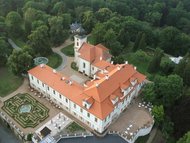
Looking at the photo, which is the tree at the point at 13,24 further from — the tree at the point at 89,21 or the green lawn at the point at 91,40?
the green lawn at the point at 91,40

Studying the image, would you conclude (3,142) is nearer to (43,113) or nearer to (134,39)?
(43,113)

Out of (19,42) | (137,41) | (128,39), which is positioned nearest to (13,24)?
(19,42)

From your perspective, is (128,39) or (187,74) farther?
(128,39)

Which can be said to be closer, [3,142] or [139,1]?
[3,142]

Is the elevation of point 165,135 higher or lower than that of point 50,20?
lower

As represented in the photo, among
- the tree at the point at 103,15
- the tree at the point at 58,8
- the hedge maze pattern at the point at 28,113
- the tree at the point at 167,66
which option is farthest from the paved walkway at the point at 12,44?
the tree at the point at 167,66

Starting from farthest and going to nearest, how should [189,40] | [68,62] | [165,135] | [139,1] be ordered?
[139,1] → [189,40] → [68,62] → [165,135]

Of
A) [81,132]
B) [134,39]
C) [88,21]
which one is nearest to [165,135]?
[81,132]

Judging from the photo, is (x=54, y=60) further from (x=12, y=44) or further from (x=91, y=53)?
(x=12, y=44)
